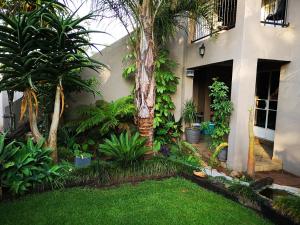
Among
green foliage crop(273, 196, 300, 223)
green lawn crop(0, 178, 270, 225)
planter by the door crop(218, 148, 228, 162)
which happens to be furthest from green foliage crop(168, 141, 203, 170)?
green foliage crop(273, 196, 300, 223)

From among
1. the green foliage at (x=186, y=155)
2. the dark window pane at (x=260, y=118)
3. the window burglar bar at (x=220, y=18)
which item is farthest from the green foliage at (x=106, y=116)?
the dark window pane at (x=260, y=118)

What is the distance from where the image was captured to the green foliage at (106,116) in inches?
266

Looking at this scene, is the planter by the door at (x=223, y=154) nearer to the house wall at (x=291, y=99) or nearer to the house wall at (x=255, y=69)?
the house wall at (x=255, y=69)

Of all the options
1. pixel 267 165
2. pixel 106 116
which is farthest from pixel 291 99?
pixel 106 116

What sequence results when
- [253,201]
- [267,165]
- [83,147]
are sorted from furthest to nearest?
[83,147], [267,165], [253,201]

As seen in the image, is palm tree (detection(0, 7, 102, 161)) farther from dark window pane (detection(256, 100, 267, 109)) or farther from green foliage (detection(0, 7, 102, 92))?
dark window pane (detection(256, 100, 267, 109))

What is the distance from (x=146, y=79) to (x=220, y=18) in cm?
363

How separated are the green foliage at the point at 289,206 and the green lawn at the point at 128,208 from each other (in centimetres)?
32

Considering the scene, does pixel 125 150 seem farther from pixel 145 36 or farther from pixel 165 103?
pixel 165 103

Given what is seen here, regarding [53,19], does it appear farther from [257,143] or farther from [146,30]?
[257,143]

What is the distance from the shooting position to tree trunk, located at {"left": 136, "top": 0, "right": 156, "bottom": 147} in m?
5.70

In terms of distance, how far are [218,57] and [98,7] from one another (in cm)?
344

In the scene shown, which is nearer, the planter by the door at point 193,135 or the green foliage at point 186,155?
the green foliage at point 186,155

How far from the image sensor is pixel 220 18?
7727mm
